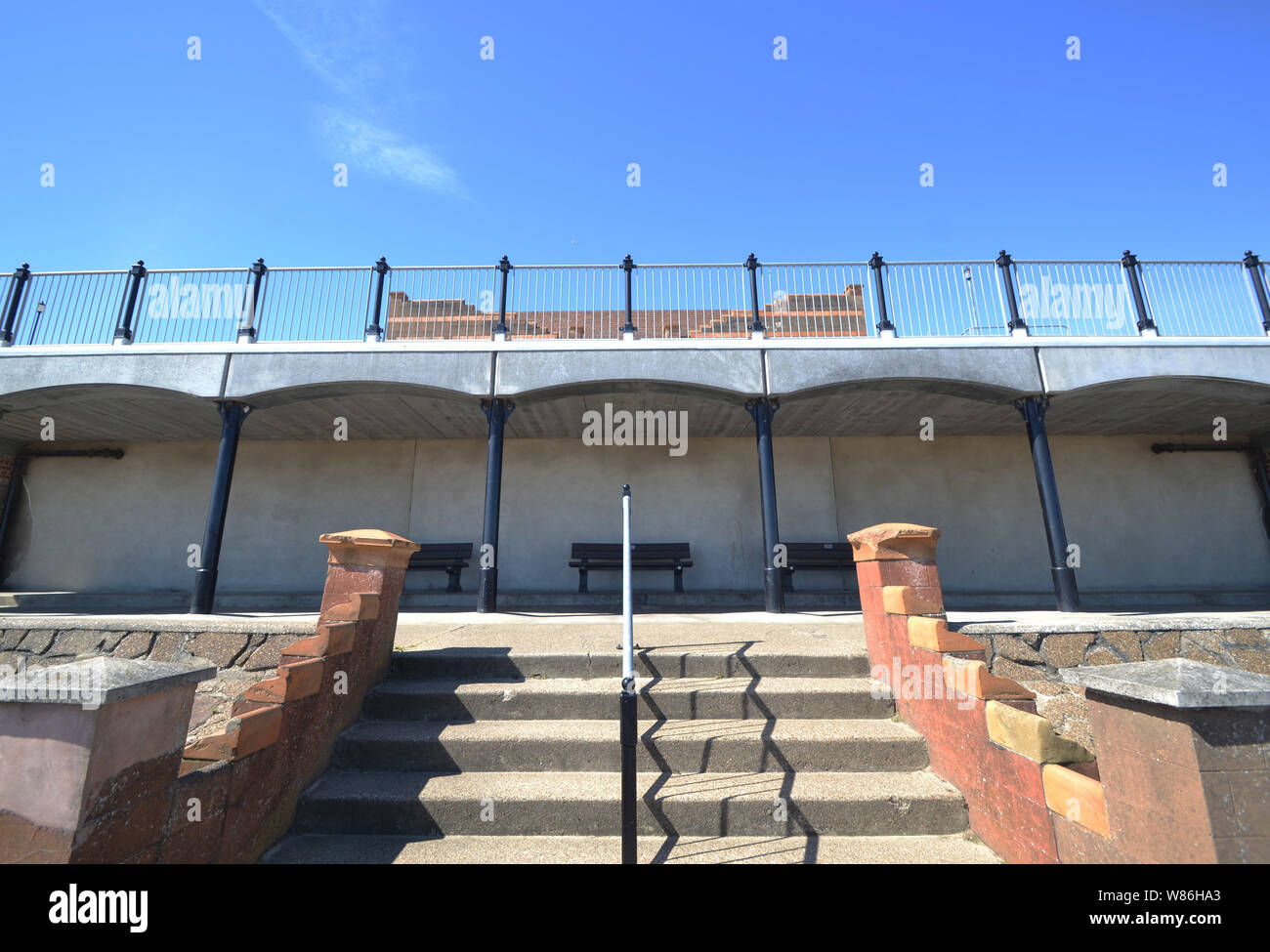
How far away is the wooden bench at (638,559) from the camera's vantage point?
9.49 metres

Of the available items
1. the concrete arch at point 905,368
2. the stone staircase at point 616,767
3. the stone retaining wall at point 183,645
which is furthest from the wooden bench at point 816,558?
Result: the stone retaining wall at point 183,645

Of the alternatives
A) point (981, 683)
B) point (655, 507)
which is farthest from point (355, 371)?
point (981, 683)

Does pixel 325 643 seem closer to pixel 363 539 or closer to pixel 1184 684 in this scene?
pixel 363 539

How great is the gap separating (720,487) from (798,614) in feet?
11.4

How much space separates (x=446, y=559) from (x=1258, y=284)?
44.3ft

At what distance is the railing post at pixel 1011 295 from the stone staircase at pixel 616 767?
252 inches

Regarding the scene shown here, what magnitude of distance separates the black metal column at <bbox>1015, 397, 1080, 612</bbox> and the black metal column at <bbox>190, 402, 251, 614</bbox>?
10.8 metres

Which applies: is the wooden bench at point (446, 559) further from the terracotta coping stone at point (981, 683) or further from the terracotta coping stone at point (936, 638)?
the terracotta coping stone at point (981, 683)

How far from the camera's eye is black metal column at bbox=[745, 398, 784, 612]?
7074 mm

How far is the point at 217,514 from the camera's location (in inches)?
297

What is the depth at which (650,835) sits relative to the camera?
2936mm

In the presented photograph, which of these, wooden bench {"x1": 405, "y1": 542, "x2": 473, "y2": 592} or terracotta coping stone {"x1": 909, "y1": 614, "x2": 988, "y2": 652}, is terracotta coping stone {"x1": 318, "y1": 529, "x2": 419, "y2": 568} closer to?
terracotta coping stone {"x1": 909, "y1": 614, "x2": 988, "y2": 652}

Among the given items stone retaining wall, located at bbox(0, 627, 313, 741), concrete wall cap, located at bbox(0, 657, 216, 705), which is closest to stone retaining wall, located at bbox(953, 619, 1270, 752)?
concrete wall cap, located at bbox(0, 657, 216, 705)
